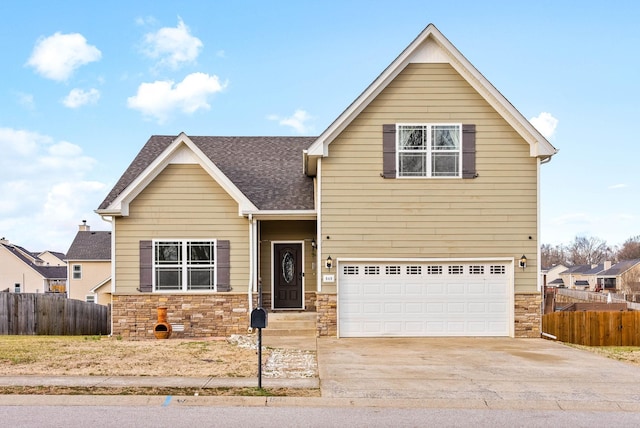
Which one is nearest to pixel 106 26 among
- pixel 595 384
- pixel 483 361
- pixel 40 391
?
pixel 40 391

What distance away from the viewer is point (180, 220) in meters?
16.0

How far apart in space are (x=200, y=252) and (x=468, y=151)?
26.3 feet

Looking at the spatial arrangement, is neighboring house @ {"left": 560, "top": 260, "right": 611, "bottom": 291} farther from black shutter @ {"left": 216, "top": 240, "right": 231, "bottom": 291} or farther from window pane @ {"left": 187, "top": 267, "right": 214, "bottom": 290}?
window pane @ {"left": 187, "top": 267, "right": 214, "bottom": 290}

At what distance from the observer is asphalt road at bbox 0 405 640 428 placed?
6848mm

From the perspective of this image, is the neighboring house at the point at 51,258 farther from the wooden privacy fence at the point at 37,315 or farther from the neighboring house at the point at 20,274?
the wooden privacy fence at the point at 37,315

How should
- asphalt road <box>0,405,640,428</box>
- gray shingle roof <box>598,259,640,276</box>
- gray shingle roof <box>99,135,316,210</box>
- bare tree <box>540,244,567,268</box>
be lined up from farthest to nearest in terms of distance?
bare tree <box>540,244,567,268</box>, gray shingle roof <box>598,259,640,276</box>, gray shingle roof <box>99,135,316,210</box>, asphalt road <box>0,405,640,428</box>

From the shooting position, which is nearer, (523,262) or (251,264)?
(523,262)

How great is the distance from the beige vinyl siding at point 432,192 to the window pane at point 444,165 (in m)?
0.19

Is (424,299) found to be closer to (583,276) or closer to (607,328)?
(607,328)

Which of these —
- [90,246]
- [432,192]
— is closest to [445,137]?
[432,192]

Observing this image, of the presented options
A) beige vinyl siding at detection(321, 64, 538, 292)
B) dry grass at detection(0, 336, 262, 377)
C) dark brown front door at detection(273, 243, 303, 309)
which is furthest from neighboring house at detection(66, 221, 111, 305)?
beige vinyl siding at detection(321, 64, 538, 292)

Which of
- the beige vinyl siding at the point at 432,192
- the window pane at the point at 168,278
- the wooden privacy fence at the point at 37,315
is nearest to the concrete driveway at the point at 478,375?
the beige vinyl siding at the point at 432,192

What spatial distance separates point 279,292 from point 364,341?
408 centimetres

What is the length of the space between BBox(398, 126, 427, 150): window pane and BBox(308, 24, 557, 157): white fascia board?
4.22 feet
